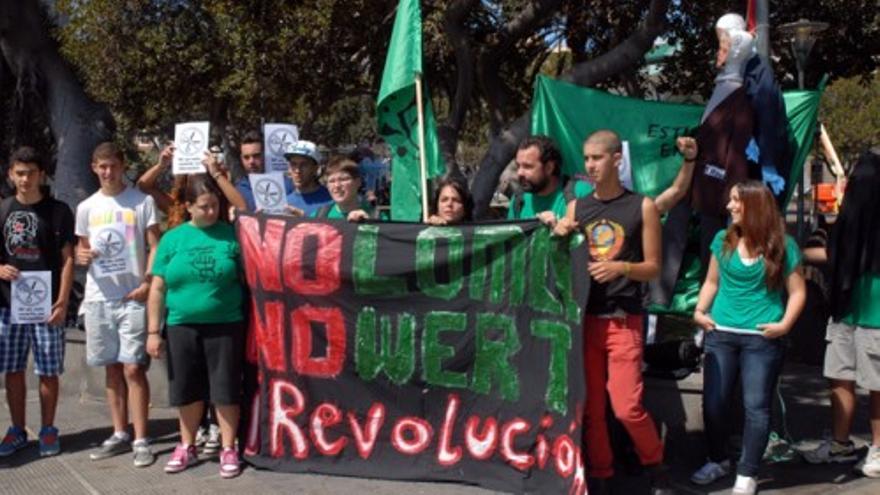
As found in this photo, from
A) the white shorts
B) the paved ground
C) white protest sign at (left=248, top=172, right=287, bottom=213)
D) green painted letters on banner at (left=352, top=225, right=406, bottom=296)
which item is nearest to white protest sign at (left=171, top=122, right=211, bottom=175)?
white protest sign at (left=248, top=172, right=287, bottom=213)

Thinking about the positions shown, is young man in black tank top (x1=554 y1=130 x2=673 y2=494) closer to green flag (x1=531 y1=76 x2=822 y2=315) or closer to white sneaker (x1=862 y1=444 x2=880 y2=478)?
white sneaker (x1=862 y1=444 x2=880 y2=478)

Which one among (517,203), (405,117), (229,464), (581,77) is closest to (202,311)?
(229,464)

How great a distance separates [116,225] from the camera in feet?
16.8

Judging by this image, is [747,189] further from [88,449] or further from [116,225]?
[88,449]

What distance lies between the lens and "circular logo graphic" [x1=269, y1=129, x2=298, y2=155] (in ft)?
18.8

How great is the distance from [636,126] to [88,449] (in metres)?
4.38

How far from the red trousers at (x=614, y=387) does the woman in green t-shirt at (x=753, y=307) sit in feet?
1.71

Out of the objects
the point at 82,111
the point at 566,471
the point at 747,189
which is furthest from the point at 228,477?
the point at 82,111

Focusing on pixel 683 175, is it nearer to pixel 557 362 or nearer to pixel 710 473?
pixel 557 362

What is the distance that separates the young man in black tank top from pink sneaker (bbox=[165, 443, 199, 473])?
222 centimetres

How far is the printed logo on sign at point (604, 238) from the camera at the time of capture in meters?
4.12

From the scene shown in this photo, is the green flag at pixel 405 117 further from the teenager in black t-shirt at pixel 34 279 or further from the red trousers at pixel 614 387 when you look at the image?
the teenager in black t-shirt at pixel 34 279

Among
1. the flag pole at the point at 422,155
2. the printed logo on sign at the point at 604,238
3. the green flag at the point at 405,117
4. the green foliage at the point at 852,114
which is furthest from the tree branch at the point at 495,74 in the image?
the green foliage at the point at 852,114

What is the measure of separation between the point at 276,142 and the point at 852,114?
4640 cm
